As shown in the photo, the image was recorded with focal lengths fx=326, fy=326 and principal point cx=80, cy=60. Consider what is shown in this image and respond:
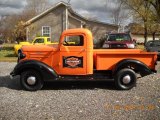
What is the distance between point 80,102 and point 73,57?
214cm

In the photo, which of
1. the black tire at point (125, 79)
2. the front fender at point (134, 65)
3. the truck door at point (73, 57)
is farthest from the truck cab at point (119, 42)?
the truck door at point (73, 57)

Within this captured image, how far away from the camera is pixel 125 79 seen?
35.4ft

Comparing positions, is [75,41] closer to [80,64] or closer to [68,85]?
[80,64]

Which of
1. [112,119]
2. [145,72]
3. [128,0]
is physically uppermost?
[128,0]

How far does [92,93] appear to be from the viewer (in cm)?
1029

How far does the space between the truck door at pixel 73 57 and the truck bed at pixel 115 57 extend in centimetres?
48

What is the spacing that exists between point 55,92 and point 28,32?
1170 inches

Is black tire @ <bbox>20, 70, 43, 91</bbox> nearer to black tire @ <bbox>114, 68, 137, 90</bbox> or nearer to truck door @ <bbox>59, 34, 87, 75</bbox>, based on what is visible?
truck door @ <bbox>59, 34, 87, 75</bbox>

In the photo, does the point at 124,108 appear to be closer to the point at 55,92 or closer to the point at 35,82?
the point at 55,92

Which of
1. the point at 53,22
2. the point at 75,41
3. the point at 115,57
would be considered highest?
the point at 53,22

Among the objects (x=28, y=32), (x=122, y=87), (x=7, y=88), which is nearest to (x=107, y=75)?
(x=122, y=87)

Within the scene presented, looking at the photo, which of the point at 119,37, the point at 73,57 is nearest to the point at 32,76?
the point at 73,57

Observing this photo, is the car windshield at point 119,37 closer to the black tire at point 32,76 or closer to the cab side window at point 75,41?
the cab side window at point 75,41

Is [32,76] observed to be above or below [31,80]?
above
